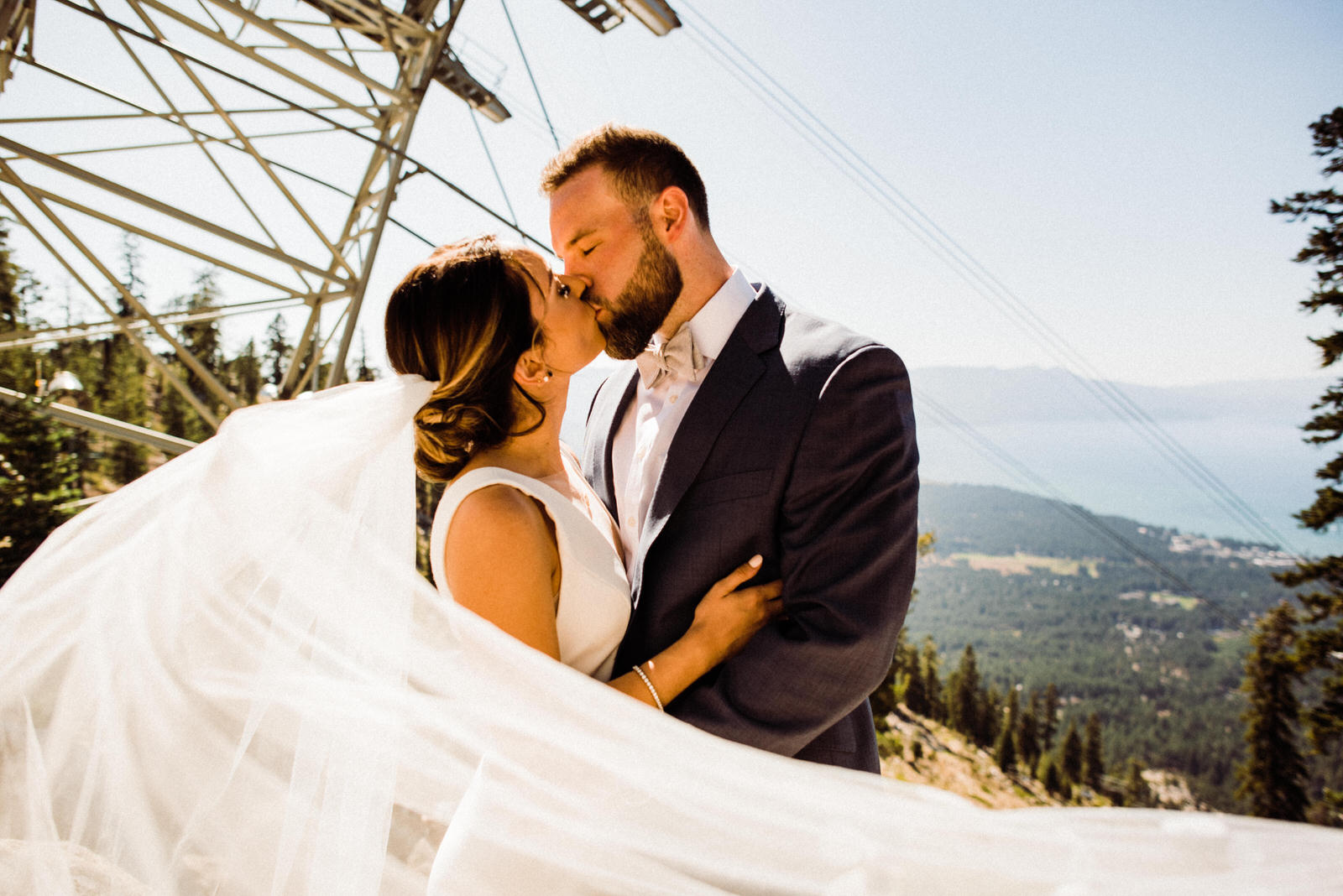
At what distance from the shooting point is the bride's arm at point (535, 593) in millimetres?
1620

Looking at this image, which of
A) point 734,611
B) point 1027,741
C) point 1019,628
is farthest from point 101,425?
point 1019,628

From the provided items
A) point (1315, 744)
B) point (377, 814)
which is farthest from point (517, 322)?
point (1315, 744)

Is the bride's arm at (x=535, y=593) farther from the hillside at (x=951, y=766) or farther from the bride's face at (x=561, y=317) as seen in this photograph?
the hillside at (x=951, y=766)

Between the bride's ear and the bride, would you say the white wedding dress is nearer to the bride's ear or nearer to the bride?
the bride

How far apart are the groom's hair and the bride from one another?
645mm

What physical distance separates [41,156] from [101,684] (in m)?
4.78

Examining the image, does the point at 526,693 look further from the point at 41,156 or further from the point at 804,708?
the point at 41,156

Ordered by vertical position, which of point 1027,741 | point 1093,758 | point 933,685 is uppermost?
point 933,685

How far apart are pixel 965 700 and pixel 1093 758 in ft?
42.6

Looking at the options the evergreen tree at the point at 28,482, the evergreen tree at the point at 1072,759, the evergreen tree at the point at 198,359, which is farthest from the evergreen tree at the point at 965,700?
the evergreen tree at the point at 28,482

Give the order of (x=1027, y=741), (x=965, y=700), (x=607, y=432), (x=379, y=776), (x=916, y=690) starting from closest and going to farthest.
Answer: (x=379, y=776) < (x=607, y=432) < (x=916, y=690) < (x=1027, y=741) < (x=965, y=700)

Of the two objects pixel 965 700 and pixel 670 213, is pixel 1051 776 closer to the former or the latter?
pixel 965 700

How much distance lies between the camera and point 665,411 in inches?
84.8

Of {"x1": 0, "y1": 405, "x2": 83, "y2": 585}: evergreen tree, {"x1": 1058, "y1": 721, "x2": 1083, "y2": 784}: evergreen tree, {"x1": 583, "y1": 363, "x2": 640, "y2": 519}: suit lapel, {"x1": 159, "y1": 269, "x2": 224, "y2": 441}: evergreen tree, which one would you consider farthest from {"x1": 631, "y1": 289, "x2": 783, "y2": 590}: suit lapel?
{"x1": 1058, "y1": 721, "x2": 1083, "y2": 784}: evergreen tree
